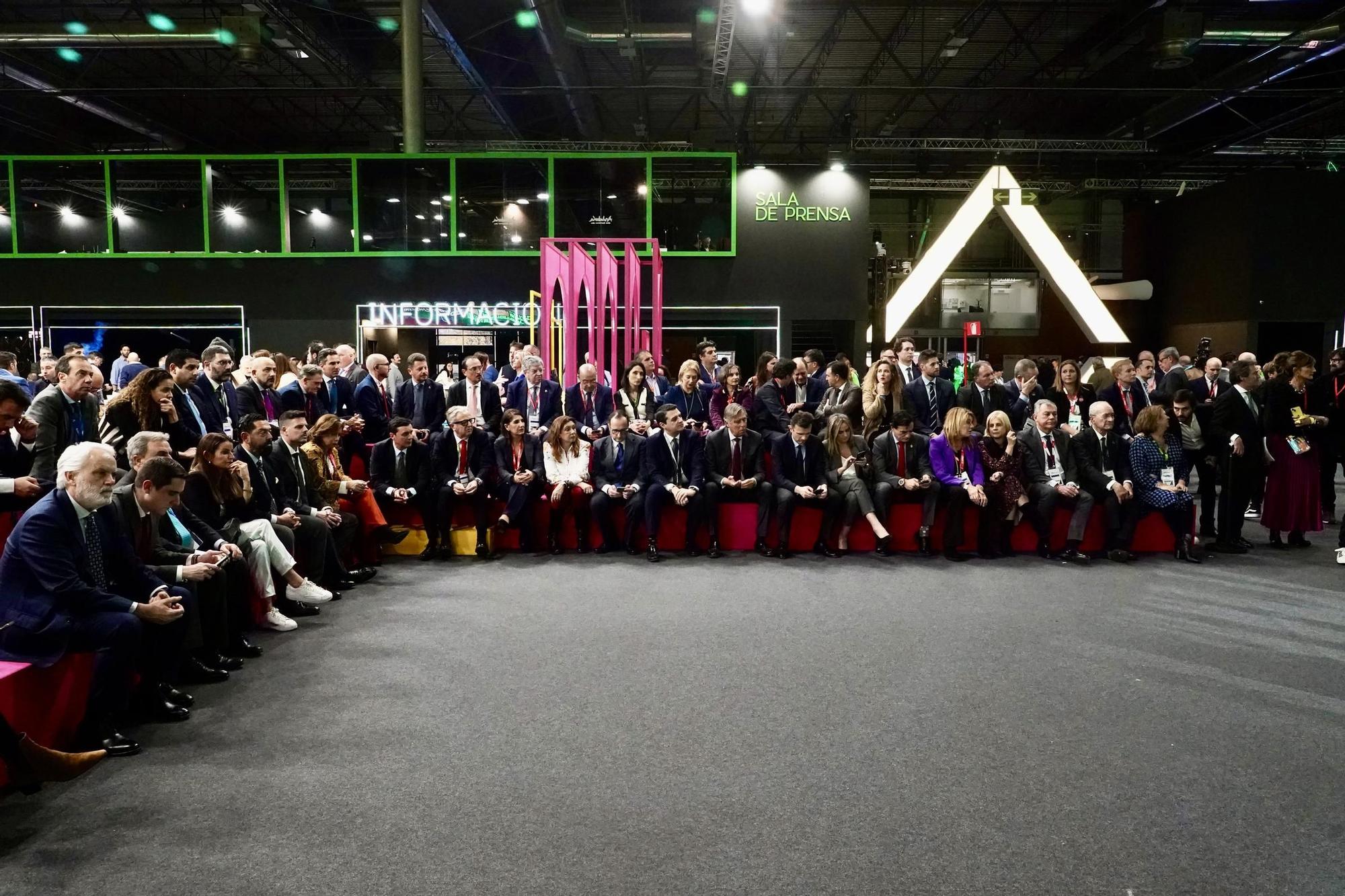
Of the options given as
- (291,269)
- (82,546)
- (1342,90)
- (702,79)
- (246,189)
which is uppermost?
(702,79)

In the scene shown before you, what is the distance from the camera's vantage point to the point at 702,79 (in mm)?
14008

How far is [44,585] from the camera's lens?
3.09m

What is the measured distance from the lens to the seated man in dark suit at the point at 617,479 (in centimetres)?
675

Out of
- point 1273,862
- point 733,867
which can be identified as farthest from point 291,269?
point 1273,862

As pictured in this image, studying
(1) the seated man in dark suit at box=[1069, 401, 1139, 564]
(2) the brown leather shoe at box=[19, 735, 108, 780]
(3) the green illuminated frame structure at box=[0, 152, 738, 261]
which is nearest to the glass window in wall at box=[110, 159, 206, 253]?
(3) the green illuminated frame structure at box=[0, 152, 738, 261]

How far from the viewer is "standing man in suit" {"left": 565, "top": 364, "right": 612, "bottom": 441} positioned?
304 inches

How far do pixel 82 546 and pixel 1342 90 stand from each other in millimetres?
15980

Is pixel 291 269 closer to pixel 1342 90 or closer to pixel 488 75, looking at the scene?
pixel 488 75

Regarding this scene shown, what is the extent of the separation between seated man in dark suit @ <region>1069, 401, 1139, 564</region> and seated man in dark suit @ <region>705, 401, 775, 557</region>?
96.2 inches

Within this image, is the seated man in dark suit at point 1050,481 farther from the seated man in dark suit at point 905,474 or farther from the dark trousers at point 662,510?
the dark trousers at point 662,510

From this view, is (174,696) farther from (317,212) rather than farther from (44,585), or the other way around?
(317,212)

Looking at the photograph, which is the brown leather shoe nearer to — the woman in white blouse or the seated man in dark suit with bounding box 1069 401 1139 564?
the woman in white blouse

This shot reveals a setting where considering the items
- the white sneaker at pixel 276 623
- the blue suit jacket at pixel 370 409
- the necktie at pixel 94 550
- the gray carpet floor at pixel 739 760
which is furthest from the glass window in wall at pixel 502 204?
the necktie at pixel 94 550

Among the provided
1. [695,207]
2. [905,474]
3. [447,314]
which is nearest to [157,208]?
[447,314]
